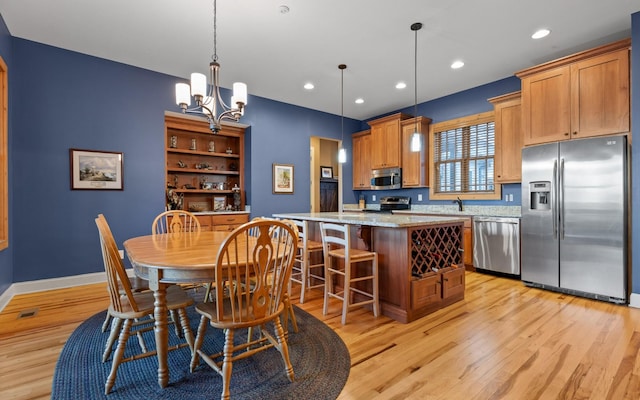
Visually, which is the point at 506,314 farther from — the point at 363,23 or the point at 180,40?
the point at 180,40

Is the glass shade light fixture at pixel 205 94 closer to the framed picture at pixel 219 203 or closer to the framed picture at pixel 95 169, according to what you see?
the framed picture at pixel 95 169

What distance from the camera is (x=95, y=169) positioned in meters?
3.82

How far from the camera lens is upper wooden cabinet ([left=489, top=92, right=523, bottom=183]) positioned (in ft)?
13.7

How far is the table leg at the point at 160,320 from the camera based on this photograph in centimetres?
163

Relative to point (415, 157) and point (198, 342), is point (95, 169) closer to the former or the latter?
point (198, 342)

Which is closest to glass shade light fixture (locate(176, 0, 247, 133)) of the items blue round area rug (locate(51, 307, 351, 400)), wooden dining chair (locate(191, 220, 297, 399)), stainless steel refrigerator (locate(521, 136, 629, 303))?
wooden dining chair (locate(191, 220, 297, 399))

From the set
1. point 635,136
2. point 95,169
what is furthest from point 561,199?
point 95,169

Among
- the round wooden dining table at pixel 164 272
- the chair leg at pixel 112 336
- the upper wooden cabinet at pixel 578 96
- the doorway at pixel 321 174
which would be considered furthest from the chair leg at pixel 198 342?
the doorway at pixel 321 174

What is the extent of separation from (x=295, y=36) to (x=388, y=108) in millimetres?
3216

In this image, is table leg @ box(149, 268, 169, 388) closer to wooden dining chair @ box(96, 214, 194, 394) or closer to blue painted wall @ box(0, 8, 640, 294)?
wooden dining chair @ box(96, 214, 194, 394)

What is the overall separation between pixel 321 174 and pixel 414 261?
18.0ft

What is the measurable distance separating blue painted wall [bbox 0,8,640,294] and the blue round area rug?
1.86 meters

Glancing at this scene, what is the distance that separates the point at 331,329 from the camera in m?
2.47

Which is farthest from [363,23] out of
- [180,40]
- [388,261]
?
[388,261]
